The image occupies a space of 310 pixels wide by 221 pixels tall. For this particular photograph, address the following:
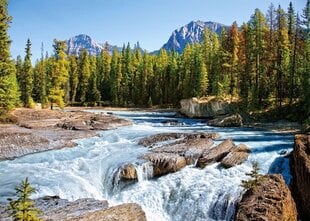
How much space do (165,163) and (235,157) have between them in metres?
4.79

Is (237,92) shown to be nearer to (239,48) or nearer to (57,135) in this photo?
(239,48)

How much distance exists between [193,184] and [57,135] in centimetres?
1950

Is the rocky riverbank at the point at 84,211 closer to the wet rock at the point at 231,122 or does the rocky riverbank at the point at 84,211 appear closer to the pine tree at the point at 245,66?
the wet rock at the point at 231,122

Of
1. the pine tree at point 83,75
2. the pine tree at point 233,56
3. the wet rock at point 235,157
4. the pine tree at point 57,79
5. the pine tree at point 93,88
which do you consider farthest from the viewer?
the pine tree at point 83,75

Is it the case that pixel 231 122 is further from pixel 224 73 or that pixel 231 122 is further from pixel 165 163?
pixel 165 163

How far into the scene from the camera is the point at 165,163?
24.2 metres

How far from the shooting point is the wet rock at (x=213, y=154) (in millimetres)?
24747

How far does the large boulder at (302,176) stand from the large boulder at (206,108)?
40140 mm

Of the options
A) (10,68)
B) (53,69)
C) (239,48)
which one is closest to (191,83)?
(239,48)

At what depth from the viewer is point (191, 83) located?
84.2 metres

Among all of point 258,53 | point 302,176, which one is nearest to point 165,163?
point 302,176

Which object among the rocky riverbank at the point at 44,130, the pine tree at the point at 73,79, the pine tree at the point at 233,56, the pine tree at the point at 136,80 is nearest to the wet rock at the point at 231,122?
the rocky riverbank at the point at 44,130

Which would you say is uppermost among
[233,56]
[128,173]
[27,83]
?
[233,56]

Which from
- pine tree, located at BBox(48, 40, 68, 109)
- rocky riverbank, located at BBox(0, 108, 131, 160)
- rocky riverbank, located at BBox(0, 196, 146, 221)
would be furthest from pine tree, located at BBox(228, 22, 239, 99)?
rocky riverbank, located at BBox(0, 196, 146, 221)
